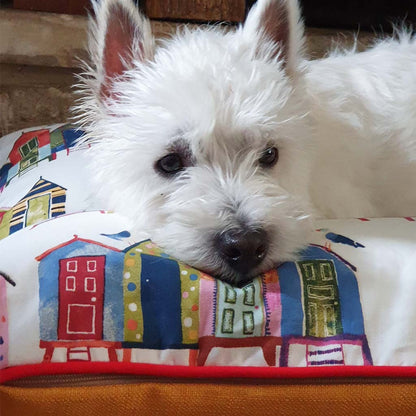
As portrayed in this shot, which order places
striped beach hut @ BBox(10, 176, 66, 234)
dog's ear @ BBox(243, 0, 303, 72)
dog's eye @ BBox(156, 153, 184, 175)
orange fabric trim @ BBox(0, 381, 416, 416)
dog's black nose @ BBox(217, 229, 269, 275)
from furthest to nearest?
1. striped beach hut @ BBox(10, 176, 66, 234)
2. dog's ear @ BBox(243, 0, 303, 72)
3. dog's eye @ BBox(156, 153, 184, 175)
4. dog's black nose @ BBox(217, 229, 269, 275)
5. orange fabric trim @ BBox(0, 381, 416, 416)

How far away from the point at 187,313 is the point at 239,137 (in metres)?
0.46

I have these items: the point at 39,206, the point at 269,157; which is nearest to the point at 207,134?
the point at 269,157

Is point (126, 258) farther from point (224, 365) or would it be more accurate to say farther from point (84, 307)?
Answer: point (224, 365)

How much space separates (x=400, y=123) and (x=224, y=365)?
0.99 meters

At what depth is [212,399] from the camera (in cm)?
88

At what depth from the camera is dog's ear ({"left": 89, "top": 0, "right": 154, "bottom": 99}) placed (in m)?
1.32

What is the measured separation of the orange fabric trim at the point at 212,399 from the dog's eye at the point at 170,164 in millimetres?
540

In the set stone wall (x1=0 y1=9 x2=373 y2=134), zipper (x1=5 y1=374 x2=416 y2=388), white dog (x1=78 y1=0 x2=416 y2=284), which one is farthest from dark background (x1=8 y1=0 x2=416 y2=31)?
zipper (x1=5 y1=374 x2=416 y2=388)

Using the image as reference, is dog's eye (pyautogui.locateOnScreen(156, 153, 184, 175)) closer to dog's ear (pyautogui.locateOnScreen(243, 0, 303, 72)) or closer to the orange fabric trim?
dog's ear (pyautogui.locateOnScreen(243, 0, 303, 72))

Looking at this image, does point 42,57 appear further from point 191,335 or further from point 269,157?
point 191,335

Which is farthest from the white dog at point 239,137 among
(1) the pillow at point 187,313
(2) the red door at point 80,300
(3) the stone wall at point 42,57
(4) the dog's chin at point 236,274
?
(3) the stone wall at point 42,57

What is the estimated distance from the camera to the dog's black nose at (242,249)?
107 cm

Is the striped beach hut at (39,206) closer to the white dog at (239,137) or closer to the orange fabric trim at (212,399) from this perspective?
the white dog at (239,137)

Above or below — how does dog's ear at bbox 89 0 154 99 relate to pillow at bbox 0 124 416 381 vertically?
above
